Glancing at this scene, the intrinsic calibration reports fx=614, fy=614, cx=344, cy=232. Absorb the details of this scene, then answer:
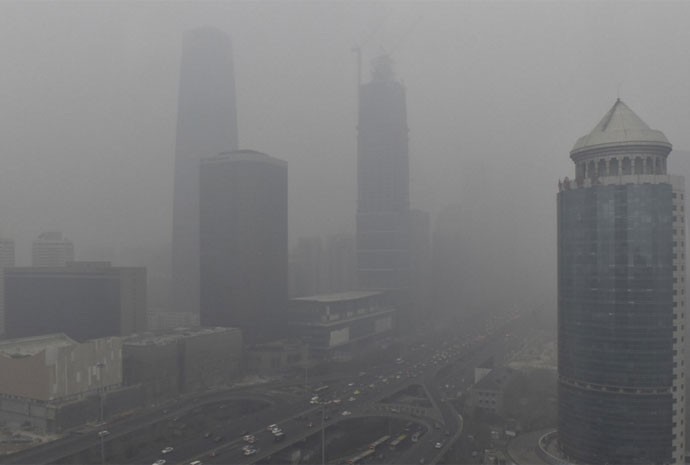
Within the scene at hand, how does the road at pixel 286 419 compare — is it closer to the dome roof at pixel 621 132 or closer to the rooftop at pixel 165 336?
the rooftop at pixel 165 336

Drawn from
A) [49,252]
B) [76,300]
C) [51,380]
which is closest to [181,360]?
[51,380]

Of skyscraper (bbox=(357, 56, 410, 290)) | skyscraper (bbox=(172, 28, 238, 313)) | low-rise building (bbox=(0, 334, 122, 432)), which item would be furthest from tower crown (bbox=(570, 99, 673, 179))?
skyscraper (bbox=(172, 28, 238, 313))

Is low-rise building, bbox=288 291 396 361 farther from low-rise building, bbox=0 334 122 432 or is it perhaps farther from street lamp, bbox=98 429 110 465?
street lamp, bbox=98 429 110 465

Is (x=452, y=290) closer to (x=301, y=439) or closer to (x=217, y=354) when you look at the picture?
(x=217, y=354)

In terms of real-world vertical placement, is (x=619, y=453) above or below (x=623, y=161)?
below

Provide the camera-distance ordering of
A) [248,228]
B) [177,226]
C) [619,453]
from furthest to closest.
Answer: [177,226], [248,228], [619,453]

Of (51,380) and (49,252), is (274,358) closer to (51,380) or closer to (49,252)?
(51,380)

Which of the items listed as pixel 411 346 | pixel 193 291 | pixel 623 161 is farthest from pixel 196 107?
pixel 623 161
